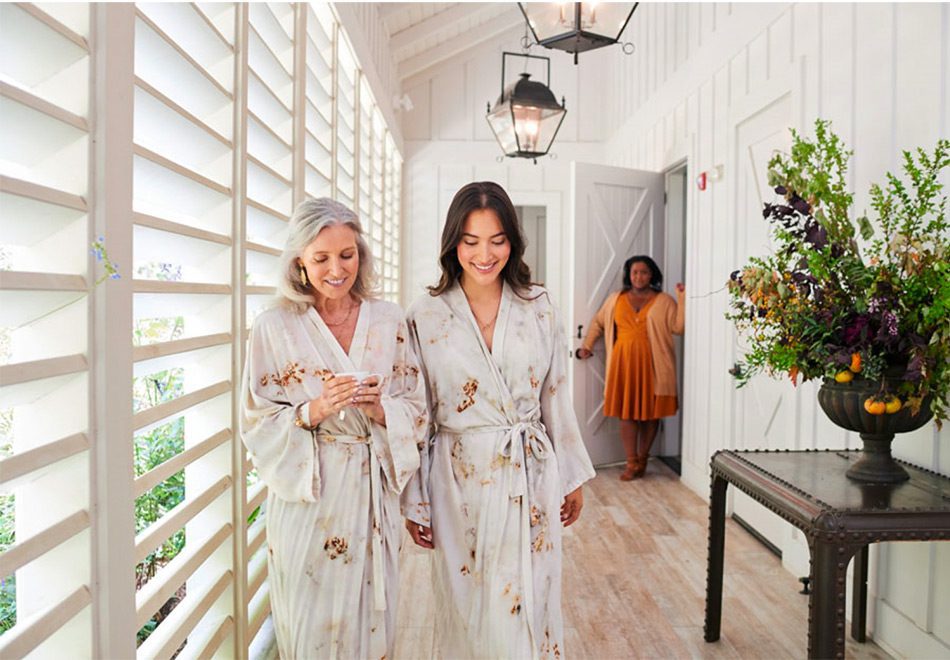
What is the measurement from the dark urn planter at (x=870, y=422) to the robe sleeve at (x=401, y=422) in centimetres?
120

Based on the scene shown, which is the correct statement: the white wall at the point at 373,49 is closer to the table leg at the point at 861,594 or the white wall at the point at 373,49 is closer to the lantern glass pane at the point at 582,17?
the lantern glass pane at the point at 582,17

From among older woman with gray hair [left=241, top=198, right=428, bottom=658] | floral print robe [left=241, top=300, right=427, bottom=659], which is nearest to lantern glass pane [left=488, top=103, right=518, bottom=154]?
older woman with gray hair [left=241, top=198, right=428, bottom=658]

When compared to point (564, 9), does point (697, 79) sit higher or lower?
higher

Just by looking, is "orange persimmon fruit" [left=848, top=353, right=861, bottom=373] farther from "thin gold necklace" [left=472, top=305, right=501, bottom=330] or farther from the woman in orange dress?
the woman in orange dress

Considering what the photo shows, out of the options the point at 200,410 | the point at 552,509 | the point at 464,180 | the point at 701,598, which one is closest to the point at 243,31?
the point at 200,410

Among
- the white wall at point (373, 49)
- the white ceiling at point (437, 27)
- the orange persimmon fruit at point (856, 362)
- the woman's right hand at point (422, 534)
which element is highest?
the white ceiling at point (437, 27)

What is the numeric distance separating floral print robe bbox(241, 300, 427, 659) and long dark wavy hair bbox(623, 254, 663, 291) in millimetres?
3698

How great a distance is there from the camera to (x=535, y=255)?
9.29 meters

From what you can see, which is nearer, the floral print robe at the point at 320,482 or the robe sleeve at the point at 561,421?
the floral print robe at the point at 320,482

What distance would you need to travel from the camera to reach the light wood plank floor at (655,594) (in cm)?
257

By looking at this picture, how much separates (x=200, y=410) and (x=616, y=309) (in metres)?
3.71

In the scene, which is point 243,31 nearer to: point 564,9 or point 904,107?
point 564,9

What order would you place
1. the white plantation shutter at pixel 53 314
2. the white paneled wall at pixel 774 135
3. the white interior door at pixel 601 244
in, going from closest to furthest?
the white plantation shutter at pixel 53 314 < the white paneled wall at pixel 774 135 < the white interior door at pixel 601 244

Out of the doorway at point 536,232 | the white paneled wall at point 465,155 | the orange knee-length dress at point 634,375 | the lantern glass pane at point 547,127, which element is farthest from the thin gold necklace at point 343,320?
the doorway at point 536,232
